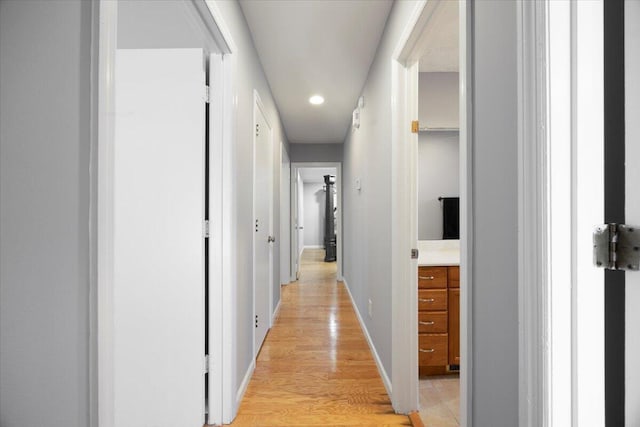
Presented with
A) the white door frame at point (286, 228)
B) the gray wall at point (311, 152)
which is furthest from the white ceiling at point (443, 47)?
the gray wall at point (311, 152)

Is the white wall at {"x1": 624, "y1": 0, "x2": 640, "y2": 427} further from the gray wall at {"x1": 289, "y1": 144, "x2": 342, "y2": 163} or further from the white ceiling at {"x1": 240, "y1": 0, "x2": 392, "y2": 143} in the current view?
the gray wall at {"x1": 289, "y1": 144, "x2": 342, "y2": 163}

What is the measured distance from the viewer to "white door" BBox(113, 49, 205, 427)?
155 centimetres

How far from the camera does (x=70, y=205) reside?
625mm

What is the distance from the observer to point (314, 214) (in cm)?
1150

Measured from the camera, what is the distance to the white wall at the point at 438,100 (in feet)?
8.81

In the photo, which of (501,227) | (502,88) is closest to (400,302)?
(501,227)

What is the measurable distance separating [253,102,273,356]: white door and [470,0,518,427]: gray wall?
178 cm

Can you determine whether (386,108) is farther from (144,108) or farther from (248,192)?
(144,108)

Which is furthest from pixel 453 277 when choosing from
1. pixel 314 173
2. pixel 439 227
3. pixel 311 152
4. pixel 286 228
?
pixel 314 173

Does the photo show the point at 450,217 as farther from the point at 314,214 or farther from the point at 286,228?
the point at 314,214

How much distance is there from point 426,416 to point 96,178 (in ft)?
6.49

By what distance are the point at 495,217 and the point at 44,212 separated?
100 centimetres

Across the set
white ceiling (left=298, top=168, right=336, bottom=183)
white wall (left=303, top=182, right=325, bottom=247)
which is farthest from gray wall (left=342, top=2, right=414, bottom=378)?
white wall (left=303, top=182, right=325, bottom=247)

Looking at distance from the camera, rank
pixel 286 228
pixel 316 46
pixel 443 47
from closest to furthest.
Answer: pixel 443 47 < pixel 316 46 < pixel 286 228
